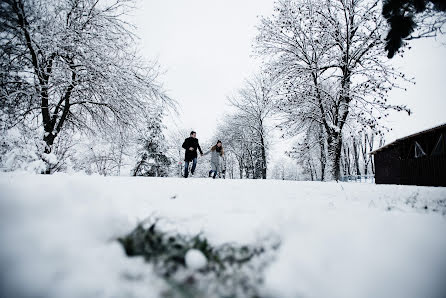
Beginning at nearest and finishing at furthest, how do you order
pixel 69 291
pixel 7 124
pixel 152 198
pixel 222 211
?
pixel 69 291 → pixel 222 211 → pixel 152 198 → pixel 7 124

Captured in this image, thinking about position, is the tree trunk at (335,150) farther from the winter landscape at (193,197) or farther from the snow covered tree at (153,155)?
the snow covered tree at (153,155)

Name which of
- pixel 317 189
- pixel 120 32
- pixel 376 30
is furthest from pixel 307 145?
pixel 120 32

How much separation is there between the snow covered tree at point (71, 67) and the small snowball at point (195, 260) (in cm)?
616

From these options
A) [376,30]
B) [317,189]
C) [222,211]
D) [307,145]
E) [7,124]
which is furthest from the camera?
[307,145]

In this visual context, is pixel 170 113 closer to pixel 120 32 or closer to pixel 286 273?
pixel 120 32

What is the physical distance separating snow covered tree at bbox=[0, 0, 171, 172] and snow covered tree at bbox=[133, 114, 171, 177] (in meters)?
10.7

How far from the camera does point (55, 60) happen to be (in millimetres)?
5703

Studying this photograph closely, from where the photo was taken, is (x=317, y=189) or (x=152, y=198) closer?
(x=152, y=198)

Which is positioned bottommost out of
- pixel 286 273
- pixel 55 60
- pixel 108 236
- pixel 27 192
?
pixel 286 273

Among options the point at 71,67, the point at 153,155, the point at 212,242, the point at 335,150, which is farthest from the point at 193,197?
the point at 153,155

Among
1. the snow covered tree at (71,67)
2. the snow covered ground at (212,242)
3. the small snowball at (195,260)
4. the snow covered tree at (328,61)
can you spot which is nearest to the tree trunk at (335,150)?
→ the snow covered tree at (328,61)

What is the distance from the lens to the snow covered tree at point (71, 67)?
5141 millimetres

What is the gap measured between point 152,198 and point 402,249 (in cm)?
253

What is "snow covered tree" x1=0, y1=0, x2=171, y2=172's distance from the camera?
514 cm
